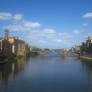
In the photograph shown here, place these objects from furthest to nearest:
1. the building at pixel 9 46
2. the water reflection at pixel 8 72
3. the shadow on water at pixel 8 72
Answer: the building at pixel 9 46, the water reflection at pixel 8 72, the shadow on water at pixel 8 72

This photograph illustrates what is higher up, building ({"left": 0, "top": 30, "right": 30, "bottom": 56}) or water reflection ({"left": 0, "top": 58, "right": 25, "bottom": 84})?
building ({"left": 0, "top": 30, "right": 30, "bottom": 56})

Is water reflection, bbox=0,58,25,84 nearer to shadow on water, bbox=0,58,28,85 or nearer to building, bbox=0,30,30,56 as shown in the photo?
shadow on water, bbox=0,58,28,85

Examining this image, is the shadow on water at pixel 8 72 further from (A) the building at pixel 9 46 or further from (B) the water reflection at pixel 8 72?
(A) the building at pixel 9 46

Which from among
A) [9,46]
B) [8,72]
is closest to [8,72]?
[8,72]

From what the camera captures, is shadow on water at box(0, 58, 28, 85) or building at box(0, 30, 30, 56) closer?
shadow on water at box(0, 58, 28, 85)

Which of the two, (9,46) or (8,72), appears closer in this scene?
(8,72)

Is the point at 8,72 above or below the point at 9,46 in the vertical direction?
below

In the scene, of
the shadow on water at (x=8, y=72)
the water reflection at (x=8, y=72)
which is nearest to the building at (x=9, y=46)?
the water reflection at (x=8, y=72)

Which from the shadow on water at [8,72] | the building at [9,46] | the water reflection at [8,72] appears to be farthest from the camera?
the building at [9,46]

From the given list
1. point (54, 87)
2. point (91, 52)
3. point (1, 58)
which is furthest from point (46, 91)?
point (91, 52)

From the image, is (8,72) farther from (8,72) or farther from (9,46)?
(9,46)

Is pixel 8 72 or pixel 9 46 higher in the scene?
pixel 9 46

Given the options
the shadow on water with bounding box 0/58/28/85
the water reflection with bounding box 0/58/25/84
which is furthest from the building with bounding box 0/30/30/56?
the shadow on water with bounding box 0/58/28/85

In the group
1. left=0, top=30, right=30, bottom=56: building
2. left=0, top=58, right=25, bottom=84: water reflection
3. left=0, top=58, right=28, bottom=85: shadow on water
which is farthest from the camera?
left=0, top=30, right=30, bottom=56: building
